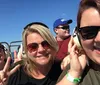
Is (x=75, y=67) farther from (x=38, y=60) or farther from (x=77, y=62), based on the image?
(x=38, y=60)

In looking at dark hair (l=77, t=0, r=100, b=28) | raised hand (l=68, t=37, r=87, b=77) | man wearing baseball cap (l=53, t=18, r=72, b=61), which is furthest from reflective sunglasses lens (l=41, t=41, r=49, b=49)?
man wearing baseball cap (l=53, t=18, r=72, b=61)

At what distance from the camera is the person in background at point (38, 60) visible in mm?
2871

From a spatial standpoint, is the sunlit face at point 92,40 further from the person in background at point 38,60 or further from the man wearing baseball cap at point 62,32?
the man wearing baseball cap at point 62,32

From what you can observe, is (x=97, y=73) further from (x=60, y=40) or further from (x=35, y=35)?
(x=60, y=40)

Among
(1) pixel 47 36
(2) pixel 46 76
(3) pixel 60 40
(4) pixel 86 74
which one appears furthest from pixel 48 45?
(3) pixel 60 40

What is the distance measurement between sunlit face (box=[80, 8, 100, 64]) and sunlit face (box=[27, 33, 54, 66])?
1330 mm

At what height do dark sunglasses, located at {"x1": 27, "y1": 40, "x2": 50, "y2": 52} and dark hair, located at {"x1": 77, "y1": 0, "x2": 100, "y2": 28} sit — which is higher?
dark hair, located at {"x1": 77, "y1": 0, "x2": 100, "y2": 28}

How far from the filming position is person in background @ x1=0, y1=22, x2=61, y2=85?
2.87 meters

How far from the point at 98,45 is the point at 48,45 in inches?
56.9

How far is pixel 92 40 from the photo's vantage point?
5.23 ft

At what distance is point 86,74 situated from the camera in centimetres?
173

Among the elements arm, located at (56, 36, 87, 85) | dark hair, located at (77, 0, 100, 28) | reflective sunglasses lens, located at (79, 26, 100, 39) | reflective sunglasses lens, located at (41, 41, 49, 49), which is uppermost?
dark hair, located at (77, 0, 100, 28)

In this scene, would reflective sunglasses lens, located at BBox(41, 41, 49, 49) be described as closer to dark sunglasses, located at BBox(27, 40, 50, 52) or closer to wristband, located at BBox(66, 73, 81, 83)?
dark sunglasses, located at BBox(27, 40, 50, 52)

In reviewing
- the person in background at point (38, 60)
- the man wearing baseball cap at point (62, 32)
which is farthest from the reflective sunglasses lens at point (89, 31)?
the man wearing baseball cap at point (62, 32)
